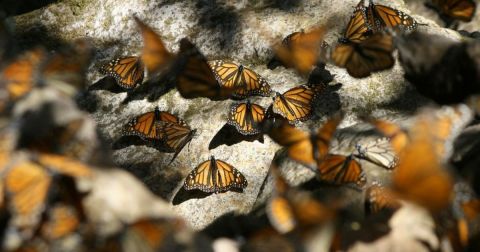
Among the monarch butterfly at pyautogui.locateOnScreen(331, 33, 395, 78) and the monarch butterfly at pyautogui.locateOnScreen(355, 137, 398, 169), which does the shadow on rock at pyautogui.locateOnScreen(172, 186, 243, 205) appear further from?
the monarch butterfly at pyautogui.locateOnScreen(331, 33, 395, 78)

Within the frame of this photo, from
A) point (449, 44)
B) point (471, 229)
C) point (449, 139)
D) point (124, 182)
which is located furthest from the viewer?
point (449, 44)

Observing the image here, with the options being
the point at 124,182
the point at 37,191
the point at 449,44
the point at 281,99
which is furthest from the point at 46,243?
the point at 449,44

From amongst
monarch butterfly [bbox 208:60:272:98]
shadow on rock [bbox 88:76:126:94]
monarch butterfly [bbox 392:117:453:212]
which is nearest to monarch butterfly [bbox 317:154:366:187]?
monarch butterfly [bbox 392:117:453:212]

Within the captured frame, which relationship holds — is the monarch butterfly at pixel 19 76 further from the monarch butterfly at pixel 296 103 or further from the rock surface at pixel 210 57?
the monarch butterfly at pixel 296 103

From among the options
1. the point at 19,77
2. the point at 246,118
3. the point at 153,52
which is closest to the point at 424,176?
the point at 246,118

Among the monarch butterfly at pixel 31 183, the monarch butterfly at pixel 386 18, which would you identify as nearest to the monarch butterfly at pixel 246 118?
the monarch butterfly at pixel 386 18

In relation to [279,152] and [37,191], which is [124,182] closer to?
[37,191]
